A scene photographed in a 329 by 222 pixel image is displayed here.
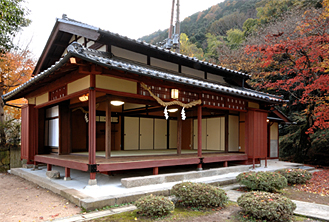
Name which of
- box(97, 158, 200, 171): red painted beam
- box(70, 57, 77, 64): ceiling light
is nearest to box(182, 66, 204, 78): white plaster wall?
box(97, 158, 200, 171): red painted beam

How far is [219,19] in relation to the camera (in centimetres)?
4506

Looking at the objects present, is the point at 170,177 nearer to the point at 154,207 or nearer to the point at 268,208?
the point at 154,207

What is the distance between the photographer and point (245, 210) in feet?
15.2

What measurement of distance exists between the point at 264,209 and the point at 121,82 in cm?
482

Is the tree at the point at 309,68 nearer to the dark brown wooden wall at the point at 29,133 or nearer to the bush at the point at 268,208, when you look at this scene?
the bush at the point at 268,208

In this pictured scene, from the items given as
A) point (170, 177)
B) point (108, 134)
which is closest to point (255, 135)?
point (170, 177)

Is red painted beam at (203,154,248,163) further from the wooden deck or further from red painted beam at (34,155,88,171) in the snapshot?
red painted beam at (34,155,88,171)

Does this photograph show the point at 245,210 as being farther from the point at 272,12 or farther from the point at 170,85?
the point at 272,12

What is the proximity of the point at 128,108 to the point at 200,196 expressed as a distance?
6.89 meters

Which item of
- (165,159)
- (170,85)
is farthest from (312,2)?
(165,159)

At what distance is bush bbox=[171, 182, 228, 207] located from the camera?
4992 millimetres

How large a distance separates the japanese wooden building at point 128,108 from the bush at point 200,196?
2.27m

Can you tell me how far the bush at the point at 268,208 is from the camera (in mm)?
4227

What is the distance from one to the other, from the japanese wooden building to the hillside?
29679 millimetres
